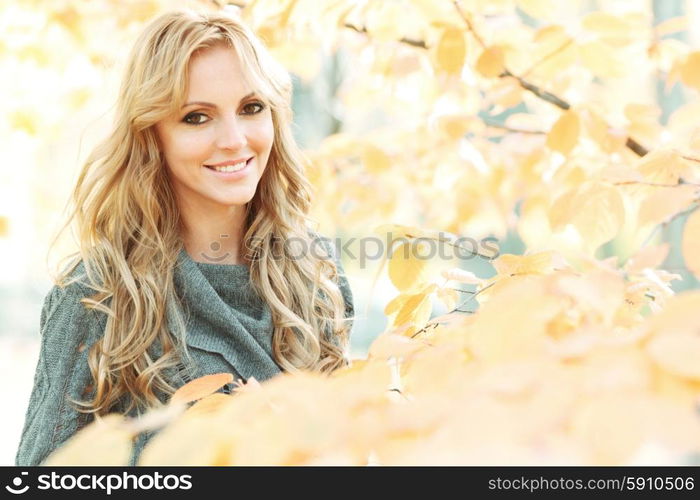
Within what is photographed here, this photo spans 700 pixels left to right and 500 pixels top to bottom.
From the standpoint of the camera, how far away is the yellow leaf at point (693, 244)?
75cm

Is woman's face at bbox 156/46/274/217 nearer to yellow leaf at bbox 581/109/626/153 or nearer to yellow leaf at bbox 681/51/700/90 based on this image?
yellow leaf at bbox 581/109/626/153

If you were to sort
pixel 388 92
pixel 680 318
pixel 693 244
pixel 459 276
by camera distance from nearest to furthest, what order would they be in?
pixel 680 318 → pixel 693 244 → pixel 459 276 → pixel 388 92

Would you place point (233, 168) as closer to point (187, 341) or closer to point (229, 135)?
point (229, 135)

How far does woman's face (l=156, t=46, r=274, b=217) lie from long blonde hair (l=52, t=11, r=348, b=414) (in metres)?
0.03

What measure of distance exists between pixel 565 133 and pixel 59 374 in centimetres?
120

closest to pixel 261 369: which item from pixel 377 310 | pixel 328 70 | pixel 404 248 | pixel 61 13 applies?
pixel 404 248

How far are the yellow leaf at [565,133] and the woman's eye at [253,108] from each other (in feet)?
2.14

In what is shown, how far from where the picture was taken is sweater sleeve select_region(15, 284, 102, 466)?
60.5 inches

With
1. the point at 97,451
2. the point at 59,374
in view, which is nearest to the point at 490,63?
the point at 59,374

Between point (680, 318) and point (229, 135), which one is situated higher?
point (680, 318)

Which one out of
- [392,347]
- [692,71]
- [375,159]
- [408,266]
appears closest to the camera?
[392,347]

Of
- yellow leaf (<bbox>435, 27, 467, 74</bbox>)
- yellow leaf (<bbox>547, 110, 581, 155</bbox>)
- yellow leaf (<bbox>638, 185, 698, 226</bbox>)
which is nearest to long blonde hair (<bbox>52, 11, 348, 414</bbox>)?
yellow leaf (<bbox>435, 27, 467, 74</bbox>)

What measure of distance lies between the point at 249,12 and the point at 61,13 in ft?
3.11

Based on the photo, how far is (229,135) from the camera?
1.66 m
